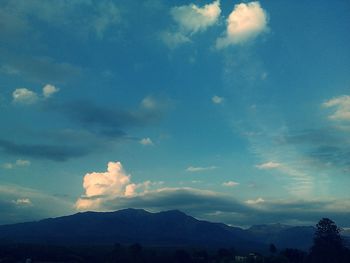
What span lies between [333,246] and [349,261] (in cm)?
912

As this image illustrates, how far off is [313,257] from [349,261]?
51.8 ft

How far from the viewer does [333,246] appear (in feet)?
634

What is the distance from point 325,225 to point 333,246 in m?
10.2

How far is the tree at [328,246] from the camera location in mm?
190400

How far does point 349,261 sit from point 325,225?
1876cm

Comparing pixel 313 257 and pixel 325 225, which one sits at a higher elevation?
pixel 325 225

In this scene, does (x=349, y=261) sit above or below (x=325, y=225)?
below

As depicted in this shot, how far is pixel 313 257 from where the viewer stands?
19600cm

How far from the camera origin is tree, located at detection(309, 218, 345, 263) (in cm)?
19040

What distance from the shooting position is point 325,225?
19838 centimetres

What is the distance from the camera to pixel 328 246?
635ft

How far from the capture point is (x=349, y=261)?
18850 cm
